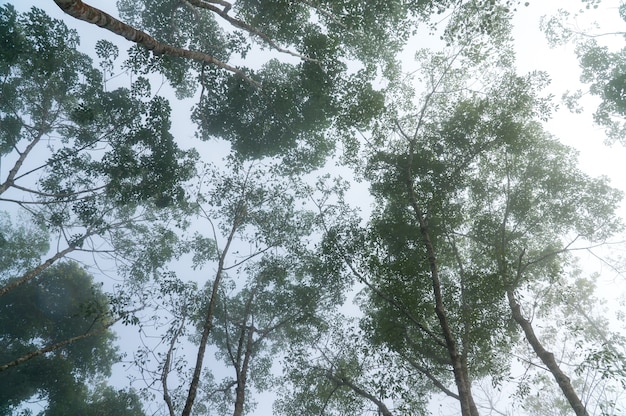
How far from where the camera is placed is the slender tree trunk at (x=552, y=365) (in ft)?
28.8

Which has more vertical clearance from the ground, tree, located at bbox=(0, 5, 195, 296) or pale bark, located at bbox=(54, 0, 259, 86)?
tree, located at bbox=(0, 5, 195, 296)

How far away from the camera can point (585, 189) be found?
13305mm

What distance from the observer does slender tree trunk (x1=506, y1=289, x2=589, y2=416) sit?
8.78 m

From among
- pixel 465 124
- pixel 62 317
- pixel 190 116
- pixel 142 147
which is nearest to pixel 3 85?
pixel 142 147

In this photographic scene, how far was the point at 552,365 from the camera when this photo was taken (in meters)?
10.0

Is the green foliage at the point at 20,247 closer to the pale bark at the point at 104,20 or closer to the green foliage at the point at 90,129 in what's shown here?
the green foliage at the point at 90,129

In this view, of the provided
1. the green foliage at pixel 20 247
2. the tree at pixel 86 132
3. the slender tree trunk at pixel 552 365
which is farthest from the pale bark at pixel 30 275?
the slender tree trunk at pixel 552 365

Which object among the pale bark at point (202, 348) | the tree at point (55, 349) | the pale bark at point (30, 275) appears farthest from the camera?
the tree at point (55, 349)

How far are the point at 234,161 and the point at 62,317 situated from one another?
16944mm

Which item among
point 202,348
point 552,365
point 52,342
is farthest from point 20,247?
point 552,365

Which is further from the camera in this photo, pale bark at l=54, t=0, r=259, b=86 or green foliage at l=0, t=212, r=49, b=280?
green foliage at l=0, t=212, r=49, b=280

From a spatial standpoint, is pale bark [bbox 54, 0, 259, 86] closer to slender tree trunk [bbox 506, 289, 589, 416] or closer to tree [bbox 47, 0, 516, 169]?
tree [bbox 47, 0, 516, 169]

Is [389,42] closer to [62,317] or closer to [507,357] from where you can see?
[507,357]

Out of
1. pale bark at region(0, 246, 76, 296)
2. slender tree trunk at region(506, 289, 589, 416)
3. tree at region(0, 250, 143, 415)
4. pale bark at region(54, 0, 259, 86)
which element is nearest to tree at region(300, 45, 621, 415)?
slender tree trunk at region(506, 289, 589, 416)
